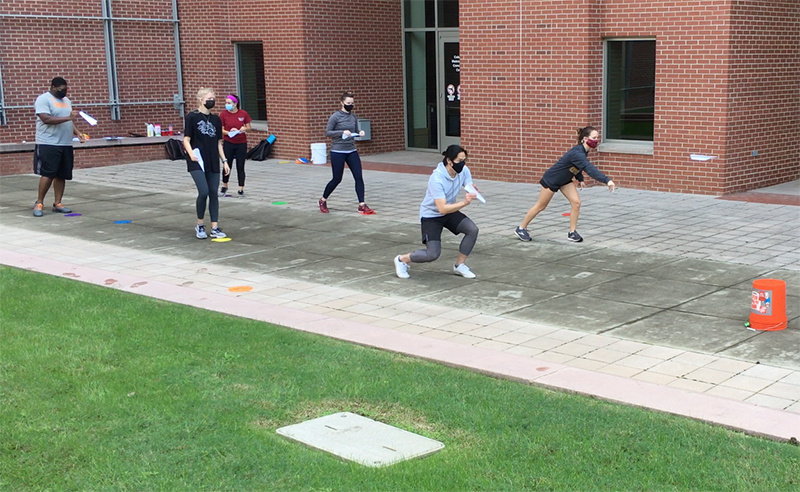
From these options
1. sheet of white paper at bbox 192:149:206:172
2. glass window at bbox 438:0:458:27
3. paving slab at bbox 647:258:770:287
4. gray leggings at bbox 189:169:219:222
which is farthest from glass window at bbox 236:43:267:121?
paving slab at bbox 647:258:770:287

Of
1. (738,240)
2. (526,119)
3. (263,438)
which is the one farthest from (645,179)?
(263,438)

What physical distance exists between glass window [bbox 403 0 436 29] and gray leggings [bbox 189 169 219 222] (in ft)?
36.6

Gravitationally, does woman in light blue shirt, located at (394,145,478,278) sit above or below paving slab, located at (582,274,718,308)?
above

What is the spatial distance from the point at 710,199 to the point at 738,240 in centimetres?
347

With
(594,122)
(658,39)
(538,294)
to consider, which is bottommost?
(538,294)

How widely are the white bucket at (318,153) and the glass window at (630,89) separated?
6944mm

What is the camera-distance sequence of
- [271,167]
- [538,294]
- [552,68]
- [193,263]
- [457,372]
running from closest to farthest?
[457,372] → [538,294] → [193,263] → [552,68] → [271,167]

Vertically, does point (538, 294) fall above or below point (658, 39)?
below

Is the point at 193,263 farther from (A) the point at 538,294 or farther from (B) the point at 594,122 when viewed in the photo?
(B) the point at 594,122

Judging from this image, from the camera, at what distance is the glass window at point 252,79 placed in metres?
22.6

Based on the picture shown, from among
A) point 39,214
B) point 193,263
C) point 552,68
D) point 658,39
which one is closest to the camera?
point 193,263

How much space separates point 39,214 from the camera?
14414mm

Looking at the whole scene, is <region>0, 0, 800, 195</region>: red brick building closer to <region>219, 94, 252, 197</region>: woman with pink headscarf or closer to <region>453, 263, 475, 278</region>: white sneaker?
<region>219, 94, 252, 197</region>: woman with pink headscarf

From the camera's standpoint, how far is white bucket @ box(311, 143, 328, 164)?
21.1 metres
